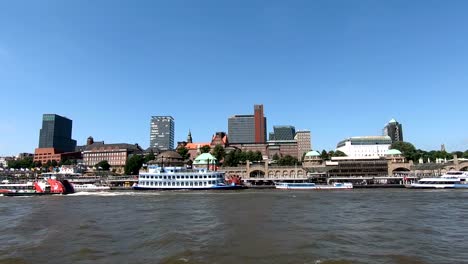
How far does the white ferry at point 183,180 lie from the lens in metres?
109

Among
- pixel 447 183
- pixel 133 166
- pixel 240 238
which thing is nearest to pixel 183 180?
pixel 447 183

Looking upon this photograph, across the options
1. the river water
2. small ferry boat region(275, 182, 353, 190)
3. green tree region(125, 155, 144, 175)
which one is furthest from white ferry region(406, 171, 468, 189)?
green tree region(125, 155, 144, 175)

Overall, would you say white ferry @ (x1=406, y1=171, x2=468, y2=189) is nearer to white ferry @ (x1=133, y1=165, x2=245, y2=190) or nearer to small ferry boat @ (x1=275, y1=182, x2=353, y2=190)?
small ferry boat @ (x1=275, y1=182, x2=353, y2=190)

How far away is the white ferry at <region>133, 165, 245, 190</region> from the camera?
109 metres

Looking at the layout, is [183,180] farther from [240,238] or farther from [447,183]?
[240,238]

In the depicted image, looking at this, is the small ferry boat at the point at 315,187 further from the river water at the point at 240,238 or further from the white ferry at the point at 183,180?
the river water at the point at 240,238

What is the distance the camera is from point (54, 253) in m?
25.2

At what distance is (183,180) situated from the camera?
110m

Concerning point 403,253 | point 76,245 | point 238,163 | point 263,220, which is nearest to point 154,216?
point 263,220

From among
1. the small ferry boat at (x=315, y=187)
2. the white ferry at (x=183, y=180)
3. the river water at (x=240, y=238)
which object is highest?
the white ferry at (x=183, y=180)

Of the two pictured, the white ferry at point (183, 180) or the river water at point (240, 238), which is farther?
the white ferry at point (183, 180)

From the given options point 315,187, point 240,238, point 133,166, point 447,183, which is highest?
point 133,166

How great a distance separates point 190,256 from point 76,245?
33.7ft

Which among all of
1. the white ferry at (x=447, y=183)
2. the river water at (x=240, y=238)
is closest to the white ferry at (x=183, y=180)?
the white ferry at (x=447, y=183)
